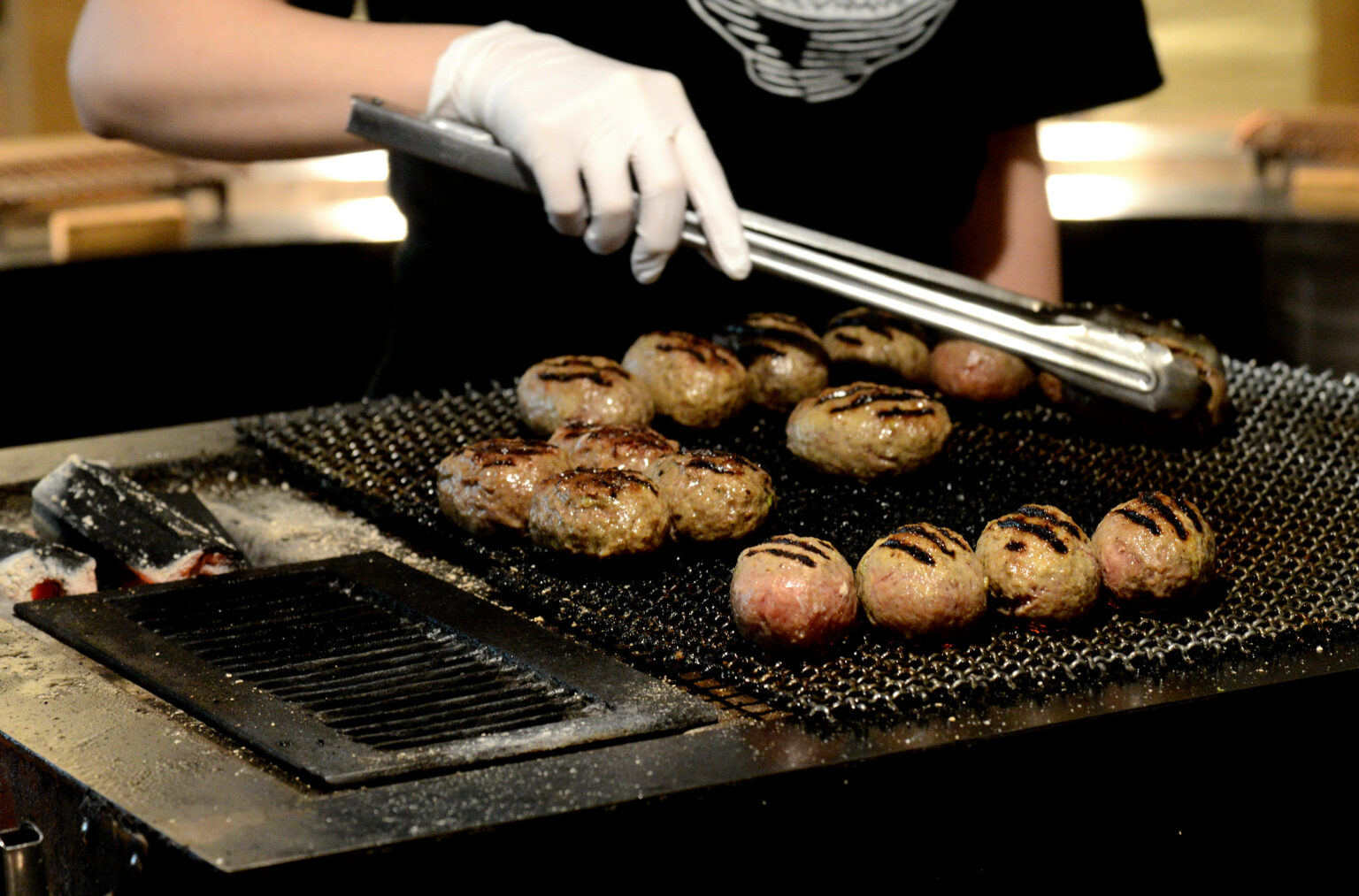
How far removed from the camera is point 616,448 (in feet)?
7.27

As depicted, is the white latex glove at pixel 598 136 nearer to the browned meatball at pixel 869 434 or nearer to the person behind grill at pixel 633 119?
the person behind grill at pixel 633 119

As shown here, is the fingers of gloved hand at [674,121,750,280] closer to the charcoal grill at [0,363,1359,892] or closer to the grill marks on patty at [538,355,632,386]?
the grill marks on patty at [538,355,632,386]

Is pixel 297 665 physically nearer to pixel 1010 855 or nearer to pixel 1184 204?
pixel 1010 855

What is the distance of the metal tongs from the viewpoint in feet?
7.41

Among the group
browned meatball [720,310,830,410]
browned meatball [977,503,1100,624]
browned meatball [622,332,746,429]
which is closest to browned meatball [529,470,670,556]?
browned meatball [977,503,1100,624]

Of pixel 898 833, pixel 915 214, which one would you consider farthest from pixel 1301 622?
pixel 915 214

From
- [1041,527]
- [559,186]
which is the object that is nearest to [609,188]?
[559,186]

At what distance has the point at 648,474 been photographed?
2104 mm

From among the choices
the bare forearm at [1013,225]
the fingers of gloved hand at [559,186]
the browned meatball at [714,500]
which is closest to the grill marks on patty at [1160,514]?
the browned meatball at [714,500]

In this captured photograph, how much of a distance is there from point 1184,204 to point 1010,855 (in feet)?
14.8

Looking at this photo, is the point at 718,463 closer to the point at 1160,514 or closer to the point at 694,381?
the point at 694,381

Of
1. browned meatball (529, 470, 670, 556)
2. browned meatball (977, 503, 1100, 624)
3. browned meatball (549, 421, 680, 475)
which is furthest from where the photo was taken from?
browned meatball (549, 421, 680, 475)

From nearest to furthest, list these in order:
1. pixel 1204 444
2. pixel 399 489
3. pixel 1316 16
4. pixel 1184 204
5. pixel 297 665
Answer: pixel 297 665 < pixel 399 489 < pixel 1204 444 < pixel 1184 204 < pixel 1316 16

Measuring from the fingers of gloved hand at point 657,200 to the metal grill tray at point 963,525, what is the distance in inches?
14.4
